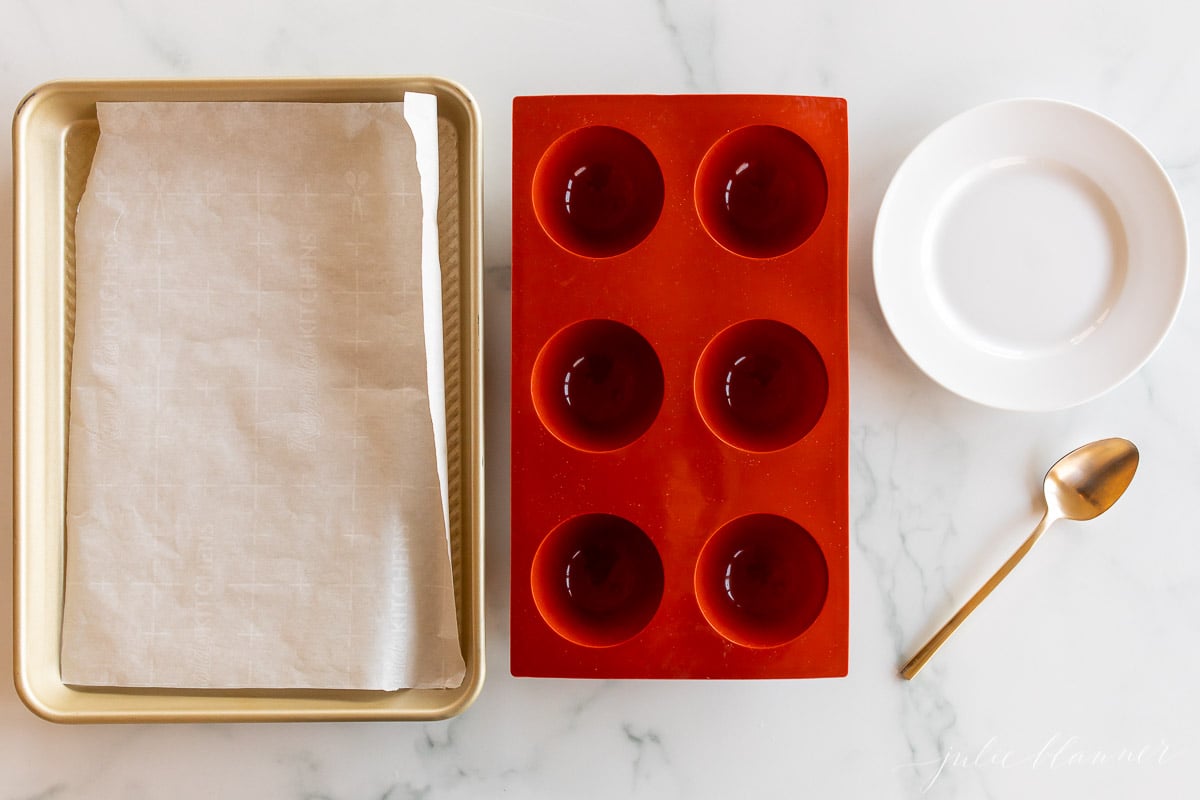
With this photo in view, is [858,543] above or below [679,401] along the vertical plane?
below

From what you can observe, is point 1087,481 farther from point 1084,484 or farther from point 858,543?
point 858,543

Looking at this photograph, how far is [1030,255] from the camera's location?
2.26 feet

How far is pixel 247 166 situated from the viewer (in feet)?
2.12

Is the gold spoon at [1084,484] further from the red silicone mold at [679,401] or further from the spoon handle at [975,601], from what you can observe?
the red silicone mold at [679,401]

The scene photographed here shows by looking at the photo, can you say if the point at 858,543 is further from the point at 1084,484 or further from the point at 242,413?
the point at 242,413

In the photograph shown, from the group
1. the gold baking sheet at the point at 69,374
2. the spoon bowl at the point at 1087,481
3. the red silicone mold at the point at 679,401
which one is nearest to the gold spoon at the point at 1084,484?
the spoon bowl at the point at 1087,481

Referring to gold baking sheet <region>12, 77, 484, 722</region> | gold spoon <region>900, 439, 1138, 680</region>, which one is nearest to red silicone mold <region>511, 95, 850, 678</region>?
gold baking sheet <region>12, 77, 484, 722</region>

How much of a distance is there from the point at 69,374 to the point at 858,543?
0.63m

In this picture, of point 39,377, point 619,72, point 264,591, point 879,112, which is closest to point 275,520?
point 264,591

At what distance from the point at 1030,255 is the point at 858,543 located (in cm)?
27

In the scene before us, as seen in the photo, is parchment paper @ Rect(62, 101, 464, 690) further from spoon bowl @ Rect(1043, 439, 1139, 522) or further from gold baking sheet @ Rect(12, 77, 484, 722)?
spoon bowl @ Rect(1043, 439, 1139, 522)

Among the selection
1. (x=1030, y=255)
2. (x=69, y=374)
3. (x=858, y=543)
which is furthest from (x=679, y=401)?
(x=69, y=374)

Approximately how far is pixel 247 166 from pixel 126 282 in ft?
0.41

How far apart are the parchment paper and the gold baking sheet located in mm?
15
